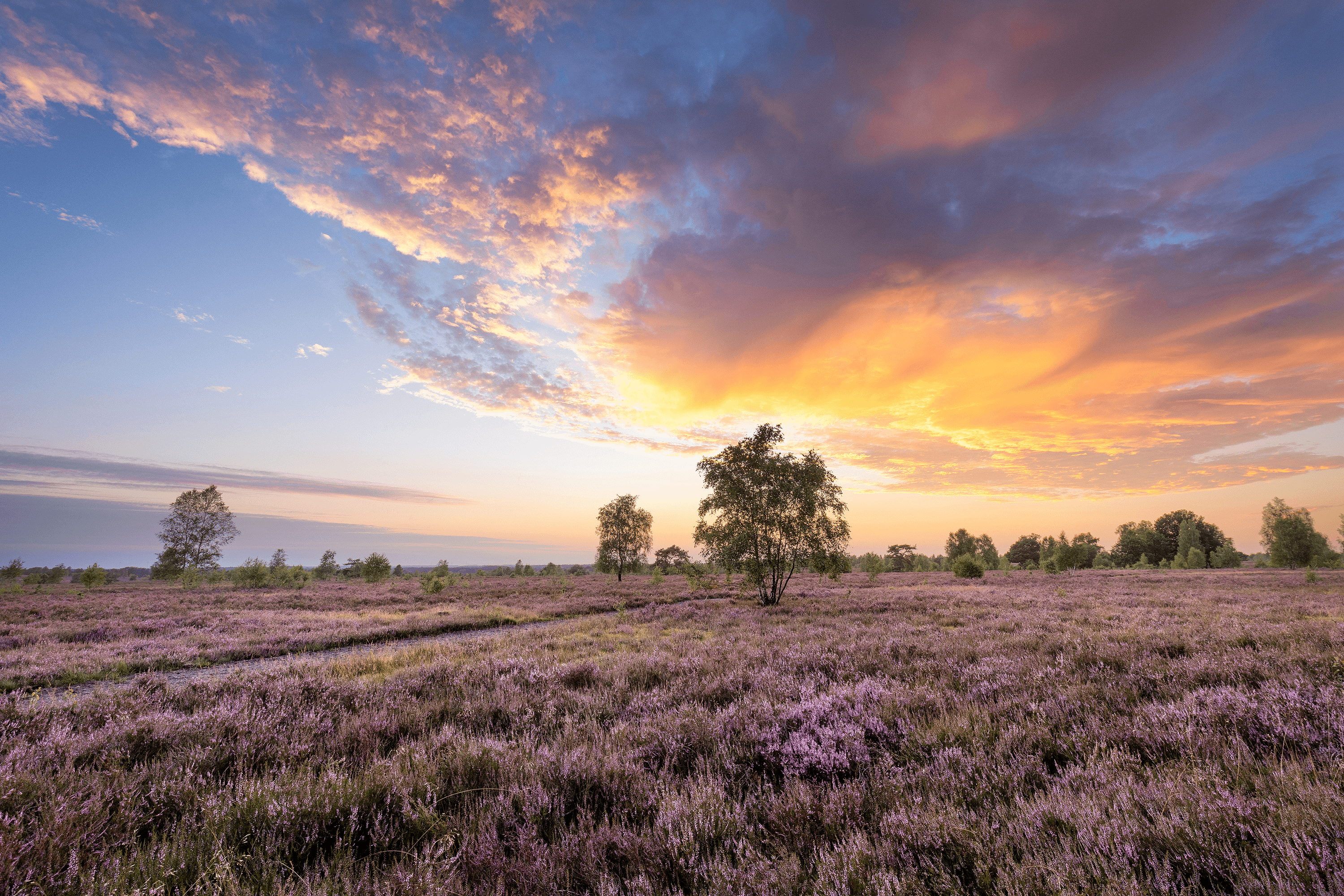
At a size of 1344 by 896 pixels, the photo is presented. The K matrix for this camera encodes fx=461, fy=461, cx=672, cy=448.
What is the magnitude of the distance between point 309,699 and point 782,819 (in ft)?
23.4

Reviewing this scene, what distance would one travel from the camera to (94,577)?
4428 centimetres

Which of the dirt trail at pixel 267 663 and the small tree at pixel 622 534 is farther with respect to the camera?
the small tree at pixel 622 534

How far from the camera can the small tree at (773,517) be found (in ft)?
67.5

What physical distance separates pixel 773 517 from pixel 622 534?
37.2 meters

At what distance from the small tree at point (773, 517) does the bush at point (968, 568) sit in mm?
33921

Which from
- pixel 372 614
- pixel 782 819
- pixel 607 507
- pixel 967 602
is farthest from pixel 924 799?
pixel 607 507

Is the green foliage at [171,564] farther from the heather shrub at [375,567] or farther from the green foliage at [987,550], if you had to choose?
the green foliage at [987,550]

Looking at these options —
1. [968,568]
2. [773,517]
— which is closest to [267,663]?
[773,517]

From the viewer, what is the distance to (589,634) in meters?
13.8

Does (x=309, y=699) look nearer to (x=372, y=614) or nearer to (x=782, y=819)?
(x=782, y=819)

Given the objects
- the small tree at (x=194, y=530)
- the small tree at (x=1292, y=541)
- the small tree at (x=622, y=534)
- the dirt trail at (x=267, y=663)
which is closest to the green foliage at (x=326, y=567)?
the small tree at (x=194, y=530)

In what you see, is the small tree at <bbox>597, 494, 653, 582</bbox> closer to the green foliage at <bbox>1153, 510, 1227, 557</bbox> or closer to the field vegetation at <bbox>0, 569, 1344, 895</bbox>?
the field vegetation at <bbox>0, 569, 1344, 895</bbox>

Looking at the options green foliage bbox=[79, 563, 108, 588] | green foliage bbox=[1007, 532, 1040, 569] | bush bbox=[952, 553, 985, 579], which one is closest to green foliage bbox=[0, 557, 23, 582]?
green foliage bbox=[79, 563, 108, 588]

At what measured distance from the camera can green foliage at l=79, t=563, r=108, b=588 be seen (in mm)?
43938
